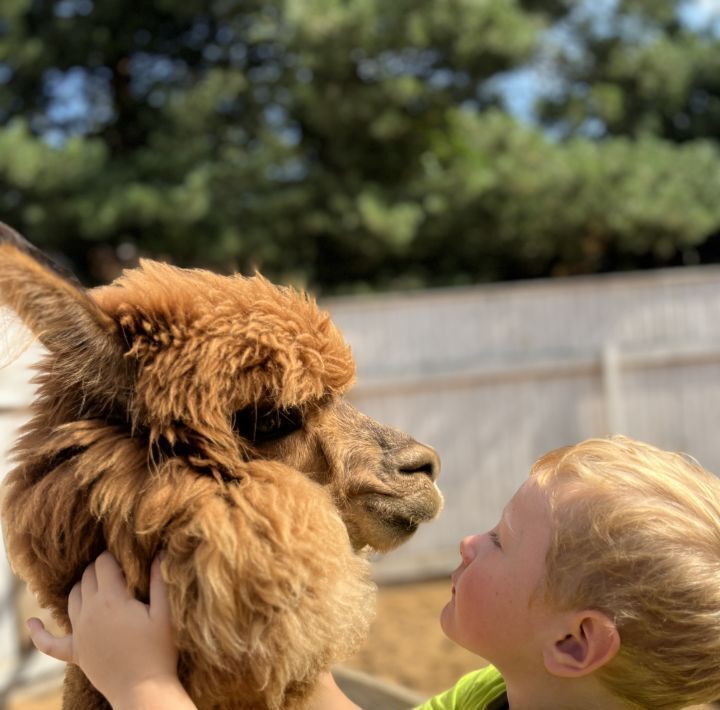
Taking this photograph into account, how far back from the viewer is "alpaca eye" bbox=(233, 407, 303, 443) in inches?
56.3

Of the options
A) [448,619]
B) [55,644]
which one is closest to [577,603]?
[448,619]

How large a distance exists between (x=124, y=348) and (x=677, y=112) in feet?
53.2

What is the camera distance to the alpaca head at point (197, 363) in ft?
4.22

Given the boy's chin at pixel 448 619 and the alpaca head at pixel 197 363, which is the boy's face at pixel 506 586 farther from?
the alpaca head at pixel 197 363

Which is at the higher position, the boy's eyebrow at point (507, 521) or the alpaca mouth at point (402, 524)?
the boy's eyebrow at point (507, 521)

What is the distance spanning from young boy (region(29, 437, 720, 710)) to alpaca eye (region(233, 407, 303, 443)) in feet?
0.89

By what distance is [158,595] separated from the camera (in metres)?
1.26

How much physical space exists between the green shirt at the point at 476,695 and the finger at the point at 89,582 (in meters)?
0.87

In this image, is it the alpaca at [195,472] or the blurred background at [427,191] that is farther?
the blurred background at [427,191]

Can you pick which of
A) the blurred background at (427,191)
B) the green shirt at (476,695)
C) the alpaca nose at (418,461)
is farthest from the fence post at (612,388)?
the alpaca nose at (418,461)

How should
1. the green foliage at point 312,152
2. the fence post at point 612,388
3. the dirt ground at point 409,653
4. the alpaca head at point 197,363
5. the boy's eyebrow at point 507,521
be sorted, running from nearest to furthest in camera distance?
the alpaca head at point 197,363, the boy's eyebrow at point 507,521, the dirt ground at point 409,653, the fence post at point 612,388, the green foliage at point 312,152

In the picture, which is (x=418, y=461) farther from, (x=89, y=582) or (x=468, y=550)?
(x=89, y=582)

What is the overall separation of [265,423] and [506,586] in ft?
1.69

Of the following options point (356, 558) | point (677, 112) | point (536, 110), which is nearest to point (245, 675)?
point (356, 558)
